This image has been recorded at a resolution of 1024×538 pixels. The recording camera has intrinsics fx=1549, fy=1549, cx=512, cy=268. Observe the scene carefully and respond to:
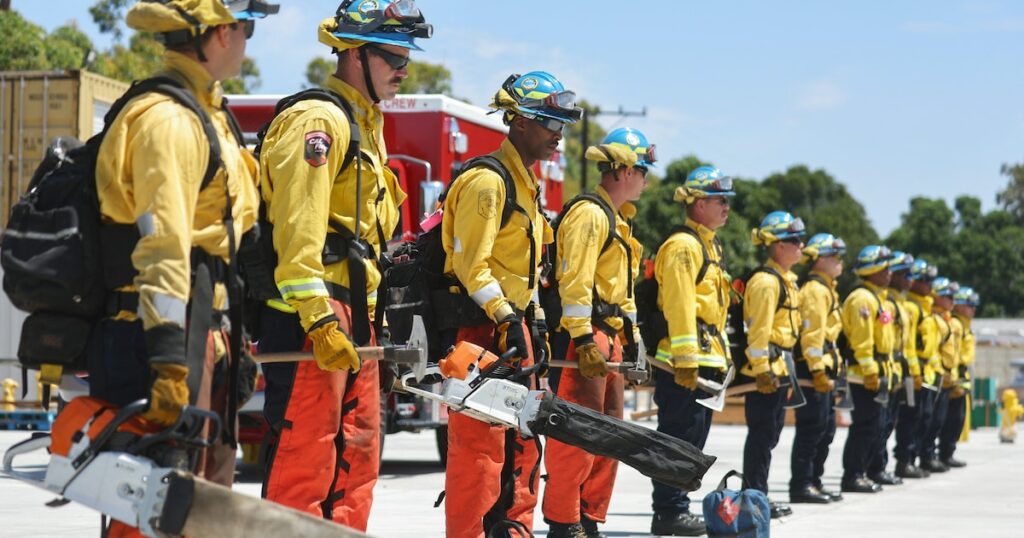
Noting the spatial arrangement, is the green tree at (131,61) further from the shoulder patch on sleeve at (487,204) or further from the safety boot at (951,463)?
the shoulder patch on sleeve at (487,204)

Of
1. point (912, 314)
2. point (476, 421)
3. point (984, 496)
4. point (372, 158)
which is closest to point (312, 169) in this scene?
point (372, 158)

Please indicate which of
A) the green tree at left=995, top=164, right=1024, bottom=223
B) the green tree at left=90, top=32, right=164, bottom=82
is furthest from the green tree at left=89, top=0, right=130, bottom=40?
the green tree at left=995, top=164, right=1024, bottom=223

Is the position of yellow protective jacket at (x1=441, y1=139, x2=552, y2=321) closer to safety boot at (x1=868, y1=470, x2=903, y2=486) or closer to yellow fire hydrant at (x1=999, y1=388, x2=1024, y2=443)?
safety boot at (x1=868, y1=470, x2=903, y2=486)

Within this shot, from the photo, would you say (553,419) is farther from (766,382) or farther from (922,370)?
(922,370)

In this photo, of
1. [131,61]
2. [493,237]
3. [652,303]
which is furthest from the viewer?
[131,61]

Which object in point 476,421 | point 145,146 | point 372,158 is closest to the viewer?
point 145,146

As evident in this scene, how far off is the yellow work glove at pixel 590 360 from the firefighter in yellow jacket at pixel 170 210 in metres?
3.50

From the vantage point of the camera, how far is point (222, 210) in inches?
194

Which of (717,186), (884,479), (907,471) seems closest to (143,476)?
(717,186)

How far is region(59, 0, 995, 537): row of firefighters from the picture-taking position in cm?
474

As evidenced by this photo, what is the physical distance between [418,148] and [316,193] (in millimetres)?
8875

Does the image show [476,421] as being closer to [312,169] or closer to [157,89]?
[312,169]

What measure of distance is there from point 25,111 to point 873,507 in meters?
12.9

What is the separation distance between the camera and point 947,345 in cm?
1969
